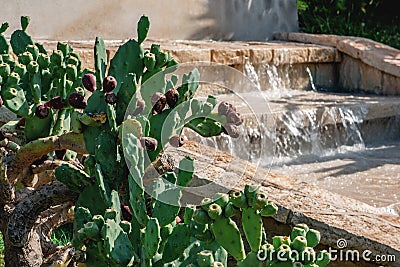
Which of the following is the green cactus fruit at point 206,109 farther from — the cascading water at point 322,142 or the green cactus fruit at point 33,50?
the cascading water at point 322,142

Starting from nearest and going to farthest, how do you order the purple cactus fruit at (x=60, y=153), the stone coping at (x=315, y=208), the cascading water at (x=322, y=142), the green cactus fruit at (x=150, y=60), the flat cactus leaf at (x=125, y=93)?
1. the flat cactus leaf at (x=125, y=93)
2. the green cactus fruit at (x=150, y=60)
3. the purple cactus fruit at (x=60, y=153)
4. the stone coping at (x=315, y=208)
5. the cascading water at (x=322, y=142)

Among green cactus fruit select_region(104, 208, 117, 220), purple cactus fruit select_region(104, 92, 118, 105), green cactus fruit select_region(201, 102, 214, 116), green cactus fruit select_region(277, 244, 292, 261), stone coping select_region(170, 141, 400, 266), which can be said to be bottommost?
stone coping select_region(170, 141, 400, 266)

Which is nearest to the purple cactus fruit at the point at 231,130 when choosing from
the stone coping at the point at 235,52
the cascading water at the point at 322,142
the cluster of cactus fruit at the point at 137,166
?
the cluster of cactus fruit at the point at 137,166

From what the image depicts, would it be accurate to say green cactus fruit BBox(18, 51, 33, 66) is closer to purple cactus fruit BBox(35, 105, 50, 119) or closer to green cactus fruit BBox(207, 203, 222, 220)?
purple cactus fruit BBox(35, 105, 50, 119)

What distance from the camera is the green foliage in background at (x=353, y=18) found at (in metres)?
9.22

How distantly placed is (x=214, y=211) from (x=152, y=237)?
0.47ft

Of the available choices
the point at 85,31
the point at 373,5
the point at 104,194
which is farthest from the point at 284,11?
the point at 104,194

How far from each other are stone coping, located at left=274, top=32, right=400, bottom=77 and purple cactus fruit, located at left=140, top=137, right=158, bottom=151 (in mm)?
5912

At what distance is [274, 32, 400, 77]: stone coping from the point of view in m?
7.39

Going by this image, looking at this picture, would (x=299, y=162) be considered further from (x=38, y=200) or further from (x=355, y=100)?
(x=38, y=200)

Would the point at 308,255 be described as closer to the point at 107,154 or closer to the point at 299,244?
the point at 299,244

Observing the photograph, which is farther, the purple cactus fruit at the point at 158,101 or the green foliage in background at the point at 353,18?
the green foliage in background at the point at 353,18

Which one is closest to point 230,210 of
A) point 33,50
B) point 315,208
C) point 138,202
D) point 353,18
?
point 138,202

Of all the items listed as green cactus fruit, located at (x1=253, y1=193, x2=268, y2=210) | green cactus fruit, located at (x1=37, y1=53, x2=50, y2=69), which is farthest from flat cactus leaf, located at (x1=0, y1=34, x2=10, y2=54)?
green cactus fruit, located at (x1=253, y1=193, x2=268, y2=210)
